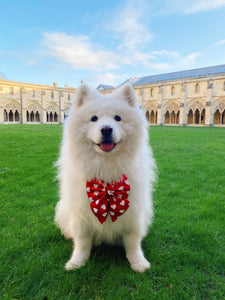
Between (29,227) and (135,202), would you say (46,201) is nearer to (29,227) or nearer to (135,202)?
(29,227)

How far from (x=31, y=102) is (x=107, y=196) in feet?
129

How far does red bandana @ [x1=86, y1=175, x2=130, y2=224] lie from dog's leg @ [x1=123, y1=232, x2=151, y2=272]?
0.43m

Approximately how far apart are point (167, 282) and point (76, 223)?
0.95 meters

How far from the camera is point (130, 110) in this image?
62.5 inches

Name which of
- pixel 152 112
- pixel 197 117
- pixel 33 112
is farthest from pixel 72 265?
pixel 33 112

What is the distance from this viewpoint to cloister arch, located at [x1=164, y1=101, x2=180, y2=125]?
33.6m

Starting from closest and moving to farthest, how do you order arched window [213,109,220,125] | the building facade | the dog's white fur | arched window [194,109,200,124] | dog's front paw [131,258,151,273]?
the dog's white fur < dog's front paw [131,258,151,273] < the building facade < arched window [213,109,220,125] < arched window [194,109,200,124]

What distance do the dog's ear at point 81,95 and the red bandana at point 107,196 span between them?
68 centimetres

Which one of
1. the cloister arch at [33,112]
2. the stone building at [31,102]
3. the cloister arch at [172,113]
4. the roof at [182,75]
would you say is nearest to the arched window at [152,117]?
the cloister arch at [172,113]

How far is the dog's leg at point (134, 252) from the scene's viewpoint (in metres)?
1.79

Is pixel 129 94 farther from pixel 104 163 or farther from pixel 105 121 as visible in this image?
pixel 104 163

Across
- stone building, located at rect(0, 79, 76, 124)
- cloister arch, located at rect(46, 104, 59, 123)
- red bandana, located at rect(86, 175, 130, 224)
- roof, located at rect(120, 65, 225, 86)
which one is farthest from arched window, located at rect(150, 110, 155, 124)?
red bandana, located at rect(86, 175, 130, 224)

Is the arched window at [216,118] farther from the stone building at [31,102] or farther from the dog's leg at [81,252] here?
the dog's leg at [81,252]

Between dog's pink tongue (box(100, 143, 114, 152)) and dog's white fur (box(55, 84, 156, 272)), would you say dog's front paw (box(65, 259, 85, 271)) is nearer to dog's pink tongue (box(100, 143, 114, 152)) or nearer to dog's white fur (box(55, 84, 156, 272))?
dog's white fur (box(55, 84, 156, 272))
